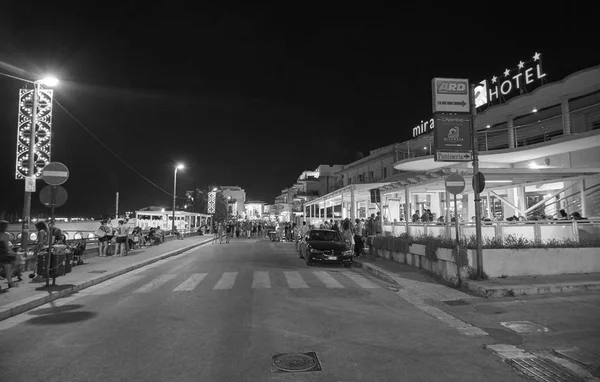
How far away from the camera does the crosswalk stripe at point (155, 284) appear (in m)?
10.0

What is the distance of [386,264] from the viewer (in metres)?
14.8

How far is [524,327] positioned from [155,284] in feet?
30.7

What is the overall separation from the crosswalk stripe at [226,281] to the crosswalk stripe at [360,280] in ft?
12.4

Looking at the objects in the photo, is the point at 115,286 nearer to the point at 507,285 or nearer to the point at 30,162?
the point at 30,162

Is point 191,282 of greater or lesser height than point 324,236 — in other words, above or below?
below

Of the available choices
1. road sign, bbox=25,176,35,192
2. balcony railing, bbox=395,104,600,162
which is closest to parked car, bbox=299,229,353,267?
road sign, bbox=25,176,35,192

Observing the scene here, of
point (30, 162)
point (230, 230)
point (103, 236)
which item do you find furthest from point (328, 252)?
point (230, 230)

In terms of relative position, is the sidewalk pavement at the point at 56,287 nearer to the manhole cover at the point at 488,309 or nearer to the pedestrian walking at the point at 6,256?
the pedestrian walking at the point at 6,256

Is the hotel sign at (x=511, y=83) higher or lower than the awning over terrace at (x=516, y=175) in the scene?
higher

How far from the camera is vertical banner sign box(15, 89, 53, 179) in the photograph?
50.6 feet

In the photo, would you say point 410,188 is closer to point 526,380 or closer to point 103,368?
point 526,380

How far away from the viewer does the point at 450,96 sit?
10.9m

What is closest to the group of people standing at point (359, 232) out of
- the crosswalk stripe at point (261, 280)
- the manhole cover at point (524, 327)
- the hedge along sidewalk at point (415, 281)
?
the hedge along sidewalk at point (415, 281)

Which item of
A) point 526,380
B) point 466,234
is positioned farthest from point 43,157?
point 526,380
